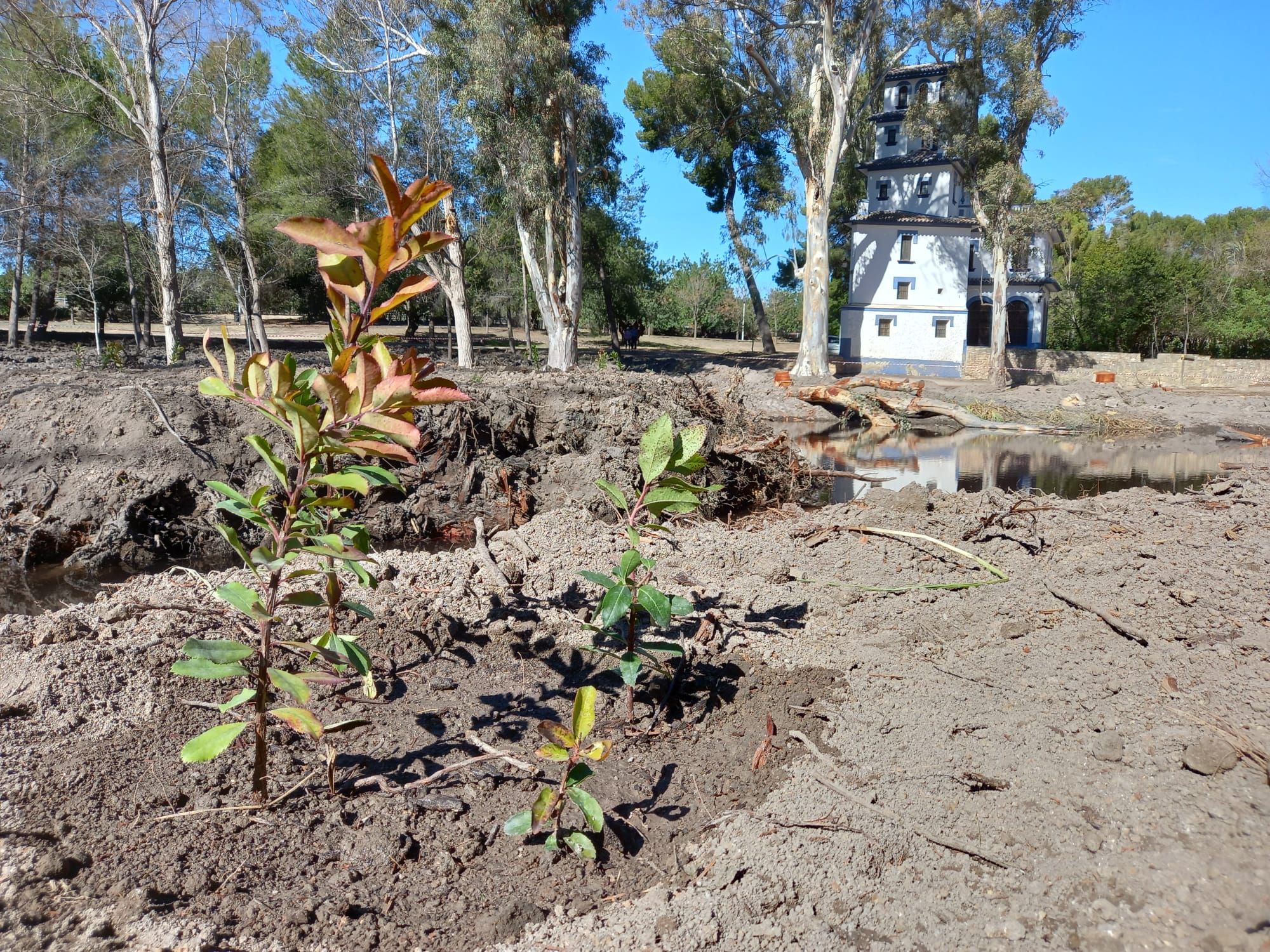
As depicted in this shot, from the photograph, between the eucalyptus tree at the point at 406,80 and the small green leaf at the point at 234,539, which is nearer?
the small green leaf at the point at 234,539

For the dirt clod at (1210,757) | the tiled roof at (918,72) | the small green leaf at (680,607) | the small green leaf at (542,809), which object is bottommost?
the small green leaf at (542,809)

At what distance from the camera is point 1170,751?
2.42 meters

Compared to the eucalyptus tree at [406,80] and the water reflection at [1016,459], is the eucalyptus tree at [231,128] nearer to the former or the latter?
the eucalyptus tree at [406,80]

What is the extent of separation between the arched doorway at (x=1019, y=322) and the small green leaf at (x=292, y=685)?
42719 millimetres

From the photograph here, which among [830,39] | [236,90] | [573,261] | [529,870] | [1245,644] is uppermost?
[830,39]

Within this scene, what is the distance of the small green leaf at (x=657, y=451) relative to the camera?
2.88m

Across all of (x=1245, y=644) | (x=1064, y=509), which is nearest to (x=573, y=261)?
(x=1064, y=509)

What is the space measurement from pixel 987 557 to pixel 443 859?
3.42 m

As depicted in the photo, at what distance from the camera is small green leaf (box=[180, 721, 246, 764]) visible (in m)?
1.89

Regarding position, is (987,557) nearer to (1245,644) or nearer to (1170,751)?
(1245,644)

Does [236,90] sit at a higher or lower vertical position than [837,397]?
higher

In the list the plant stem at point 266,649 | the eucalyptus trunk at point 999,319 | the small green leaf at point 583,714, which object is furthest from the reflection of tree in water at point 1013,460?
the eucalyptus trunk at point 999,319

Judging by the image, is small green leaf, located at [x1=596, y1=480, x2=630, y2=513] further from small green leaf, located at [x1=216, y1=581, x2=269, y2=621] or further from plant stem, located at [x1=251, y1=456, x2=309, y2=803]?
small green leaf, located at [x1=216, y1=581, x2=269, y2=621]

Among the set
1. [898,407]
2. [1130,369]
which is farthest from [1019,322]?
[898,407]
